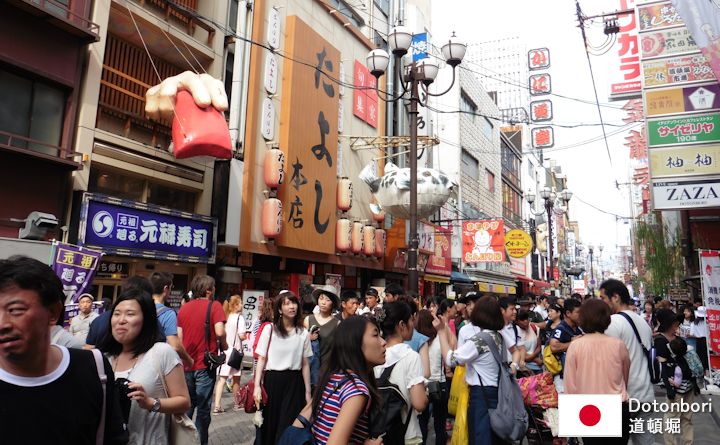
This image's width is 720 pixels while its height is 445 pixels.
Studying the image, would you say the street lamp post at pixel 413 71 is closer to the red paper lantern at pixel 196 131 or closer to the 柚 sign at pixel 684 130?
the red paper lantern at pixel 196 131

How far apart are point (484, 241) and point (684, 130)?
11515 millimetres

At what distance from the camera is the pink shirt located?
420 cm

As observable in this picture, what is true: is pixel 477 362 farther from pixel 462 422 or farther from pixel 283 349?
pixel 283 349

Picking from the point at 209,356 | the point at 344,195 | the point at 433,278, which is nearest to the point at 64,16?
the point at 209,356

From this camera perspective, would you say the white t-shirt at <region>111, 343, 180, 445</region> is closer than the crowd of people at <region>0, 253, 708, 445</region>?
No

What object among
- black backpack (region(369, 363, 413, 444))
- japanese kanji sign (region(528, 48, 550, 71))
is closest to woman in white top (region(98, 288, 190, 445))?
black backpack (region(369, 363, 413, 444))

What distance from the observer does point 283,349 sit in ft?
16.5

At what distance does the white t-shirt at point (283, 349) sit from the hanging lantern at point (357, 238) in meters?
13.6

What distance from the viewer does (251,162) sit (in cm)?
1438

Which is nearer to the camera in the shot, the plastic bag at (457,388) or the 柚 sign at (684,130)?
the plastic bag at (457,388)

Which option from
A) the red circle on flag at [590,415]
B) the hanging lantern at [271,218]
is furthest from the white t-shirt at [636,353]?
the hanging lantern at [271,218]

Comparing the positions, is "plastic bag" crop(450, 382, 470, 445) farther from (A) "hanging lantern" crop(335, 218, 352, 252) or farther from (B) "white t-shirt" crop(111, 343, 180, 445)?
(A) "hanging lantern" crop(335, 218, 352, 252)

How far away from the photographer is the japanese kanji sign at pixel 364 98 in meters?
20.6

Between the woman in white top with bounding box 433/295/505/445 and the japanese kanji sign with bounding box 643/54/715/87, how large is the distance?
1110 cm
